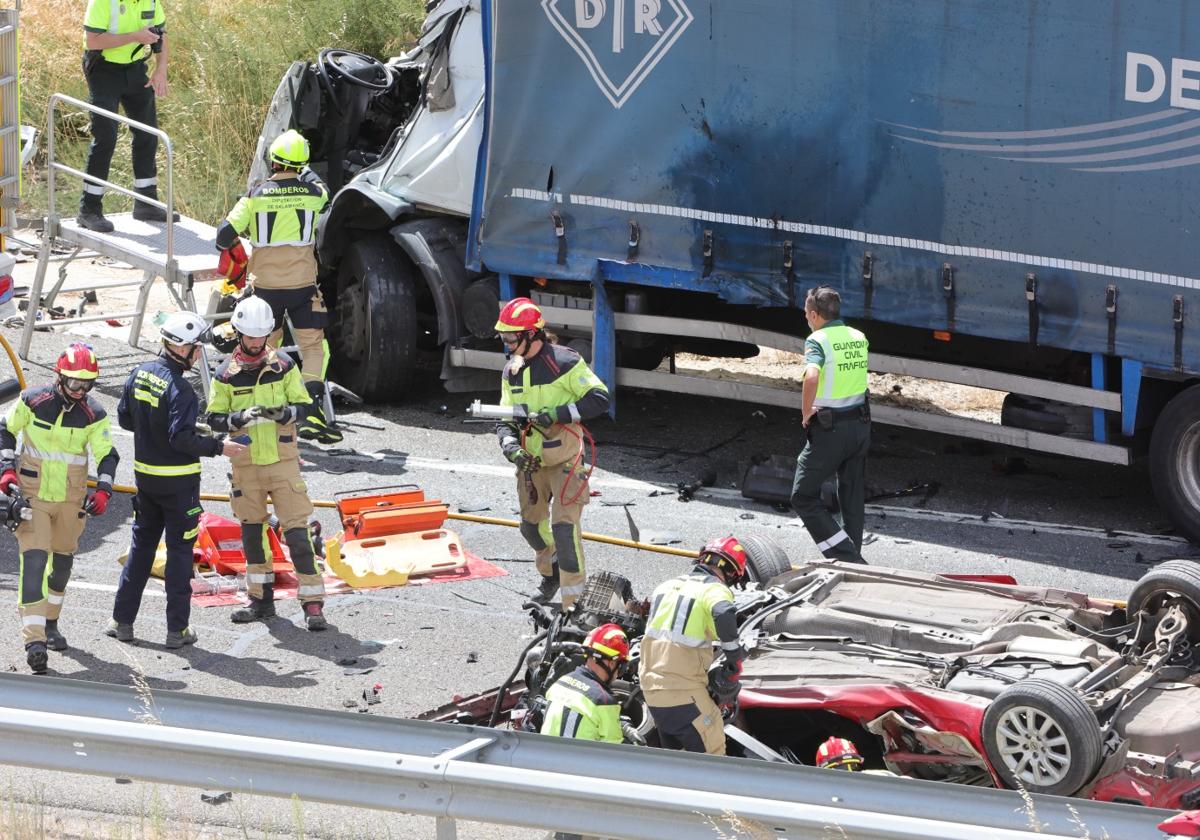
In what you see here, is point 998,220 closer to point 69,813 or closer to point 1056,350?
point 1056,350

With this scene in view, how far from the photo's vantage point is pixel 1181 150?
10211mm

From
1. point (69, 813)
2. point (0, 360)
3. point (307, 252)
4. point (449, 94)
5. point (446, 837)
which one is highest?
point (449, 94)

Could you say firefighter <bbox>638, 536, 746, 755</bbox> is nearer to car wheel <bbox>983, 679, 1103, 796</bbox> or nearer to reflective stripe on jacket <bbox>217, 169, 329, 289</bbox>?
car wheel <bbox>983, 679, 1103, 796</bbox>

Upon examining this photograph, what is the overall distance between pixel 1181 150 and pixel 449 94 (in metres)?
5.18

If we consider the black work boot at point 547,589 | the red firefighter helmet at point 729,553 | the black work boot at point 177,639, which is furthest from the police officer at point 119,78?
the red firefighter helmet at point 729,553

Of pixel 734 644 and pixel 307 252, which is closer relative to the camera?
pixel 734 644

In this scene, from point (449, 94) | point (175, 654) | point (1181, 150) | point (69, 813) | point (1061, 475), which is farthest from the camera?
point (449, 94)

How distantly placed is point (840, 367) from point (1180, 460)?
2195 millimetres

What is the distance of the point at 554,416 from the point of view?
963 centimetres

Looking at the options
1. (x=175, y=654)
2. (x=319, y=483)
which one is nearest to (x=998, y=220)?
(x=319, y=483)

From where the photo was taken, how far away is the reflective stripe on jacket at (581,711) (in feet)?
22.2

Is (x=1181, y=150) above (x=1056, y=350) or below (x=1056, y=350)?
above

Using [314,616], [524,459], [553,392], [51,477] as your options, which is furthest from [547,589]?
[51,477]

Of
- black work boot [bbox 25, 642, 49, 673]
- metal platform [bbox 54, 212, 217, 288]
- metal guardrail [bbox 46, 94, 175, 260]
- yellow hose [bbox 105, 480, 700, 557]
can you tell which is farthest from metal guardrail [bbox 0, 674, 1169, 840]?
metal platform [bbox 54, 212, 217, 288]
